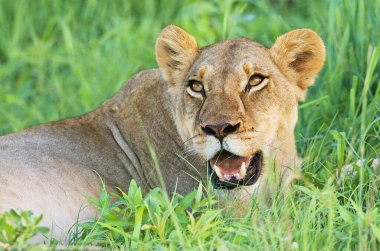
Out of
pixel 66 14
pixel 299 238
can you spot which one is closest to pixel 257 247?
pixel 299 238

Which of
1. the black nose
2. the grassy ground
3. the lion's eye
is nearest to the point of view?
the grassy ground

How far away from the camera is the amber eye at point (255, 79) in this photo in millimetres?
4551

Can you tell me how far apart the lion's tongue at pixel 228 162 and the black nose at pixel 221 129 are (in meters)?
0.13

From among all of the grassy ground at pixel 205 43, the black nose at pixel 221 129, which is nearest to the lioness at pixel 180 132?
the black nose at pixel 221 129

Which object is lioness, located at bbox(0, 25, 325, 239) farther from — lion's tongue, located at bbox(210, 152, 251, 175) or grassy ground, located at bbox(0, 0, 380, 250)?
grassy ground, located at bbox(0, 0, 380, 250)

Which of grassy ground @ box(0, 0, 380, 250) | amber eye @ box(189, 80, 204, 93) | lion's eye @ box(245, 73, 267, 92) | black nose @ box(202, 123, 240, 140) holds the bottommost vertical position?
grassy ground @ box(0, 0, 380, 250)

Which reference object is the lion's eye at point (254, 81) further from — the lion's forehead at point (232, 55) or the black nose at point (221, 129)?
the black nose at point (221, 129)

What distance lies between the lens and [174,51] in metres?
4.96

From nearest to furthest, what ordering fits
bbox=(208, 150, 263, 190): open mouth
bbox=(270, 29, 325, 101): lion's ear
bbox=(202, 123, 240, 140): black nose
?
1. bbox=(202, 123, 240, 140): black nose
2. bbox=(208, 150, 263, 190): open mouth
3. bbox=(270, 29, 325, 101): lion's ear

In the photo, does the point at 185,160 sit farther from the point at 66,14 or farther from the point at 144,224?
the point at 66,14

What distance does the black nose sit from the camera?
13.9 ft

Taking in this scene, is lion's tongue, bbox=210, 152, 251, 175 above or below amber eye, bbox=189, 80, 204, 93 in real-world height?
below

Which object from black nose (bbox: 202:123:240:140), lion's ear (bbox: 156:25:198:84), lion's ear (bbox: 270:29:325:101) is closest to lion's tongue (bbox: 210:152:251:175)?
black nose (bbox: 202:123:240:140)

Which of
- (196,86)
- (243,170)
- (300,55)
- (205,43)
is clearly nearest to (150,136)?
(196,86)
